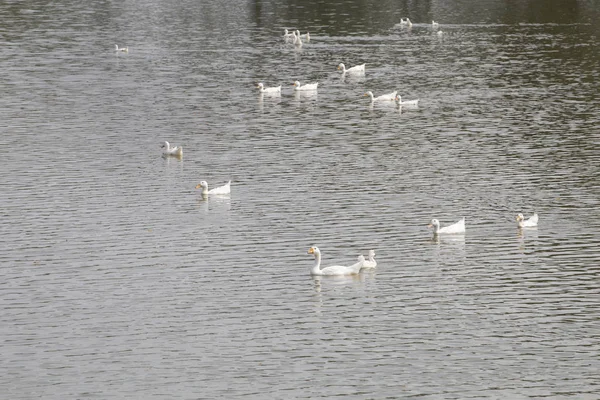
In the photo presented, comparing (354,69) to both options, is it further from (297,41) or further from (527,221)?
(527,221)

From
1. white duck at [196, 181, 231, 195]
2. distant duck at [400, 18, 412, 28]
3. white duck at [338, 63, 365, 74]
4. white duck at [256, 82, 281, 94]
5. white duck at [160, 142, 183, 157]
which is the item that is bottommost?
white duck at [196, 181, 231, 195]

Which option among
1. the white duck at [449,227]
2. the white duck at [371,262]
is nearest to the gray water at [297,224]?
the white duck at [449,227]

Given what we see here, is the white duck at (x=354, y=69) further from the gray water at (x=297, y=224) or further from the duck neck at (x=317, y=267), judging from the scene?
the duck neck at (x=317, y=267)

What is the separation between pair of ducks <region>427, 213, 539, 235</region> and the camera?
51.3m

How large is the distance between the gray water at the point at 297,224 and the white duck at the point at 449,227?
0.50 m

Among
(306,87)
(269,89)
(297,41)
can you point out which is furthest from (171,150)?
(297,41)

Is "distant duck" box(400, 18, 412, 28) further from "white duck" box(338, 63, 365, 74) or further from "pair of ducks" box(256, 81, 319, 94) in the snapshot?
"pair of ducks" box(256, 81, 319, 94)

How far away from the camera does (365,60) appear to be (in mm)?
102438

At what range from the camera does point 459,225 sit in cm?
5166

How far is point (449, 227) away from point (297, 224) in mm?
6521

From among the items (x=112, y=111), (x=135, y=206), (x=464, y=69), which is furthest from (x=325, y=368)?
(x=464, y=69)

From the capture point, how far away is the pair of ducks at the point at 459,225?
5134 cm

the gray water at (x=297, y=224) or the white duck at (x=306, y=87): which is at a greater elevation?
the white duck at (x=306, y=87)

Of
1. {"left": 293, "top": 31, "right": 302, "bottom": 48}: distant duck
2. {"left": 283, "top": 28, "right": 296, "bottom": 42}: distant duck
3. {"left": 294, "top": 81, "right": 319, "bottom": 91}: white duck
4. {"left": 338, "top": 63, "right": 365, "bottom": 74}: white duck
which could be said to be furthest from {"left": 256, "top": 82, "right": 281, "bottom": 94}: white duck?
{"left": 283, "top": 28, "right": 296, "bottom": 42}: distant duck
